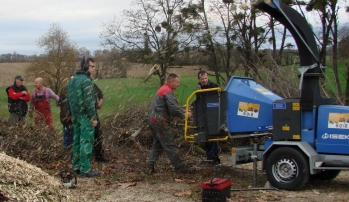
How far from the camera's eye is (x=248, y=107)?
23.5 feet

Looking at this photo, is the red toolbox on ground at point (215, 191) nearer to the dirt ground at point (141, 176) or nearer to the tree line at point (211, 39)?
the dirt ground at point (141, 176)

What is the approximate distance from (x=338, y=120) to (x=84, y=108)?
13.4 ft

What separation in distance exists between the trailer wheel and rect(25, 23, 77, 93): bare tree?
82.2 feet

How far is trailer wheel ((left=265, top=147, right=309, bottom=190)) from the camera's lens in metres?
6.69

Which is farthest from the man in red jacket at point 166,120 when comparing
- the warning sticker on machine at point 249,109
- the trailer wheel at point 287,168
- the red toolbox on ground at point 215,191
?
the red toolbox on ground at point 215,191

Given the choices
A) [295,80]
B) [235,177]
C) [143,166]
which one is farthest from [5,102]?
[295,80]

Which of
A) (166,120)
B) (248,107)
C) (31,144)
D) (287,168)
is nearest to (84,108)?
(166,120)

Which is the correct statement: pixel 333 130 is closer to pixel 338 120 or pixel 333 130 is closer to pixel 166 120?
pixel 338 120

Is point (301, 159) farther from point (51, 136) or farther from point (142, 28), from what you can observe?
point (142, 28)

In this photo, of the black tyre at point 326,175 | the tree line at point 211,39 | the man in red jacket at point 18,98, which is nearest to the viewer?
the black tyre at point 326,175

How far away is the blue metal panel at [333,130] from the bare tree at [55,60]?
25571mm

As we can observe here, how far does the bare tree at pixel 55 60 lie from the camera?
35312 mm

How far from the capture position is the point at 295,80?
38.3 feet

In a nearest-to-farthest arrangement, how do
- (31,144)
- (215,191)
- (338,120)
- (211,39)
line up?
(215,191) → (338,120) → (31,144) → (211,39)
